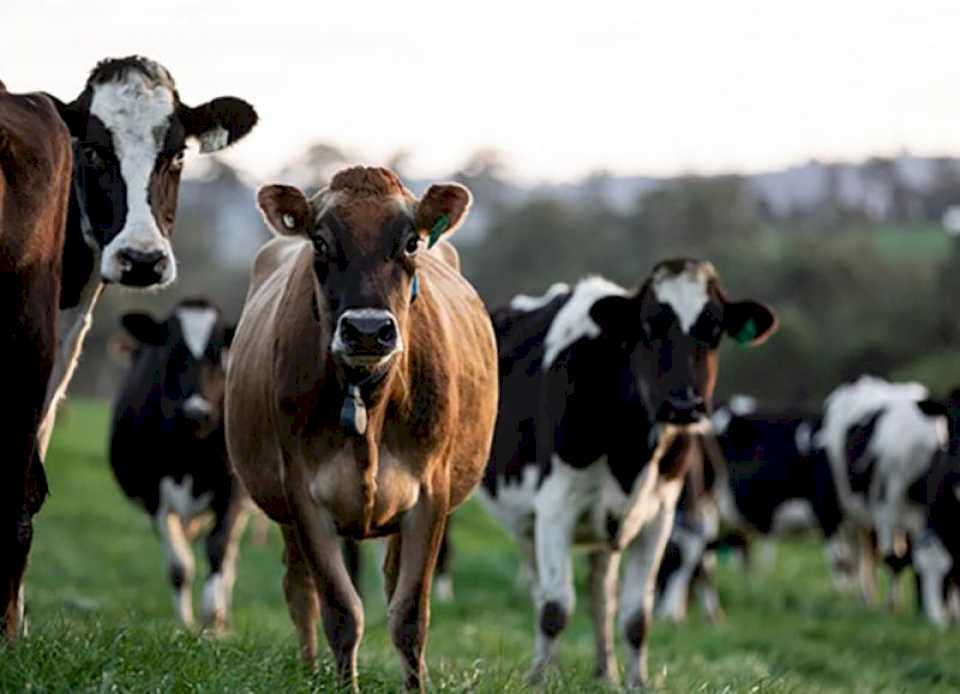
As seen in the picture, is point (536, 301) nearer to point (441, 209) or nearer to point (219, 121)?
point (219, 121)

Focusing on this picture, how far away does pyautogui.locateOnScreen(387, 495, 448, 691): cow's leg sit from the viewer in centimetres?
759

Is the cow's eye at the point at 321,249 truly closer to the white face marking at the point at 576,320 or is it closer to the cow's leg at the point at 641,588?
the cow's leg at the point at 641,588

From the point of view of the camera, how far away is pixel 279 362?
7.82m

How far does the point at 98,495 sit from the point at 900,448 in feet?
54.1

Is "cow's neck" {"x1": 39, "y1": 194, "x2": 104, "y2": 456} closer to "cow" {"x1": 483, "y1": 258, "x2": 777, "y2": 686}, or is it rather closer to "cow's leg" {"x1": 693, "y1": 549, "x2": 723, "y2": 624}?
"cow" {"x1": 483, "y1": 258, "x2": 777, "y2": 686}

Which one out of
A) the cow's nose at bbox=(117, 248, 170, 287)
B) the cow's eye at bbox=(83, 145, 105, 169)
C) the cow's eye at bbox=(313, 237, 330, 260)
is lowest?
the cow's nose at bbox=(117, 248, 170, 287)

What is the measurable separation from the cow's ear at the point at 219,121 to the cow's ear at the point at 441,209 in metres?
1.76

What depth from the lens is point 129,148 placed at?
8.57m

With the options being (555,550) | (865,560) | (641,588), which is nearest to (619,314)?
(555,550)

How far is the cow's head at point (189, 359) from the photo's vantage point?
14.2m

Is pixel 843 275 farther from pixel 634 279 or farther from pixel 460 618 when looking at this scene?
pixel 460 618

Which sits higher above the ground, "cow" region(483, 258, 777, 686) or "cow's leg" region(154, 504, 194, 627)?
"cow" region(483, 258, 777, 686)

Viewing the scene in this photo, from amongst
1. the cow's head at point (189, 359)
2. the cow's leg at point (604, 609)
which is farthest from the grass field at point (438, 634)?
the cow's head at point (189, 359)

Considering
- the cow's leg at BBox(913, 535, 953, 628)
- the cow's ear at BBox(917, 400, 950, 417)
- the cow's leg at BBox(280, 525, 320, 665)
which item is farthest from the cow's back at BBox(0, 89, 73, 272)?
the cow's leg at BBox(913, 535, 953, 628)
